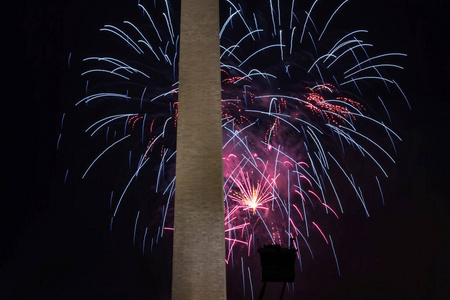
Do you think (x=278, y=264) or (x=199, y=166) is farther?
(x=199, y=166)

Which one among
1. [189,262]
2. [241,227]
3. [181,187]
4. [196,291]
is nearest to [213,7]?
Answer: [181,187]

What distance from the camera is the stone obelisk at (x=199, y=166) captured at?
9.12 meters

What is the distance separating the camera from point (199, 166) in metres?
9.51

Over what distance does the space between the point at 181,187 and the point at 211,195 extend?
728 mm

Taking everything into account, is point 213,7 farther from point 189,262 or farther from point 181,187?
point 189,262

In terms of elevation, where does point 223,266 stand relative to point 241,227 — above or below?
below

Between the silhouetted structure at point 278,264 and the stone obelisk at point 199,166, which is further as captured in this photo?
the stone obelisk at point 199,166

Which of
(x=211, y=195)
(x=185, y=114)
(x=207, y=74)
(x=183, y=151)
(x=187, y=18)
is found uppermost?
(x=187, y=18)

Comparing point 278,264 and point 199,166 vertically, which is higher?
point 199,166

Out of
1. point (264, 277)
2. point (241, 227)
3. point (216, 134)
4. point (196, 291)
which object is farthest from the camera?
point (241, 227)

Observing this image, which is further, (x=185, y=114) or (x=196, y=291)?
(x=185, y=114)

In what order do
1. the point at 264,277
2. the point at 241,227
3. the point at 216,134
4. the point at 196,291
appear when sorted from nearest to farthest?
the point at 264,277 < the point at 196,291 < the point at 216,134 < the point at 241,227

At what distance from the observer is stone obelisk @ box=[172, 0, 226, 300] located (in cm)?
912

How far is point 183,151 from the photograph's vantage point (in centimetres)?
958
